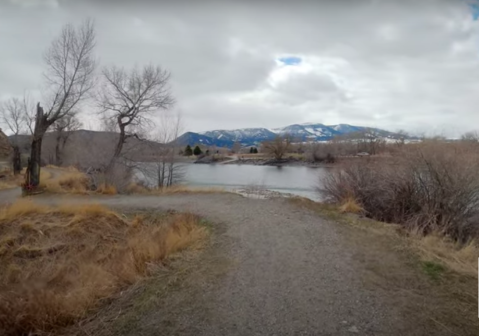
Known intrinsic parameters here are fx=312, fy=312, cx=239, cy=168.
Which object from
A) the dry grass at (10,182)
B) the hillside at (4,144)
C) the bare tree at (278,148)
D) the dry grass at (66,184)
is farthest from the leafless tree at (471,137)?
the bare tree at (278,148)

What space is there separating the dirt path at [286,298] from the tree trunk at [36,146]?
40.0ft

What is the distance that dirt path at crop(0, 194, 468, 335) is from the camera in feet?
10.9

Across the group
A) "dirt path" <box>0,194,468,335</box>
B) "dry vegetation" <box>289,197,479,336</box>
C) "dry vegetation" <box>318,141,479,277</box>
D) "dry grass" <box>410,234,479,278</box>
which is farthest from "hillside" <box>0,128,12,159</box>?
"dry grass" <box>410,234,479,278</box>

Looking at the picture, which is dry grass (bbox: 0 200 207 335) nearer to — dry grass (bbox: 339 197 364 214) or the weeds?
the weeds

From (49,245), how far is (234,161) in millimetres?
59676

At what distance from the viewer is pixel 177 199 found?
494 inches

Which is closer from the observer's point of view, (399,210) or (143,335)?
(143,335)

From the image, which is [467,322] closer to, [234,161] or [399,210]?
[399,210]

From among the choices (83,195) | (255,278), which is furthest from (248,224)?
(83,195)

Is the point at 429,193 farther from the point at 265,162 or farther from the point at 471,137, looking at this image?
the point at 265,162

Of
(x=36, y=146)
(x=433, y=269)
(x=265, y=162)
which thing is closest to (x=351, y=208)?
(x=433, y=269)

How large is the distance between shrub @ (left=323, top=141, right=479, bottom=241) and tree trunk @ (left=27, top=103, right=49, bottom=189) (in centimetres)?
1385

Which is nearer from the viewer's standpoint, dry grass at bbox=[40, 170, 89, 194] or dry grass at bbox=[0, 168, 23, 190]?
dry grass at bbox=[40, 170, 89, 194]

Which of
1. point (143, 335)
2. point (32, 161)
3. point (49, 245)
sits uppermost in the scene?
point (32, 161)
